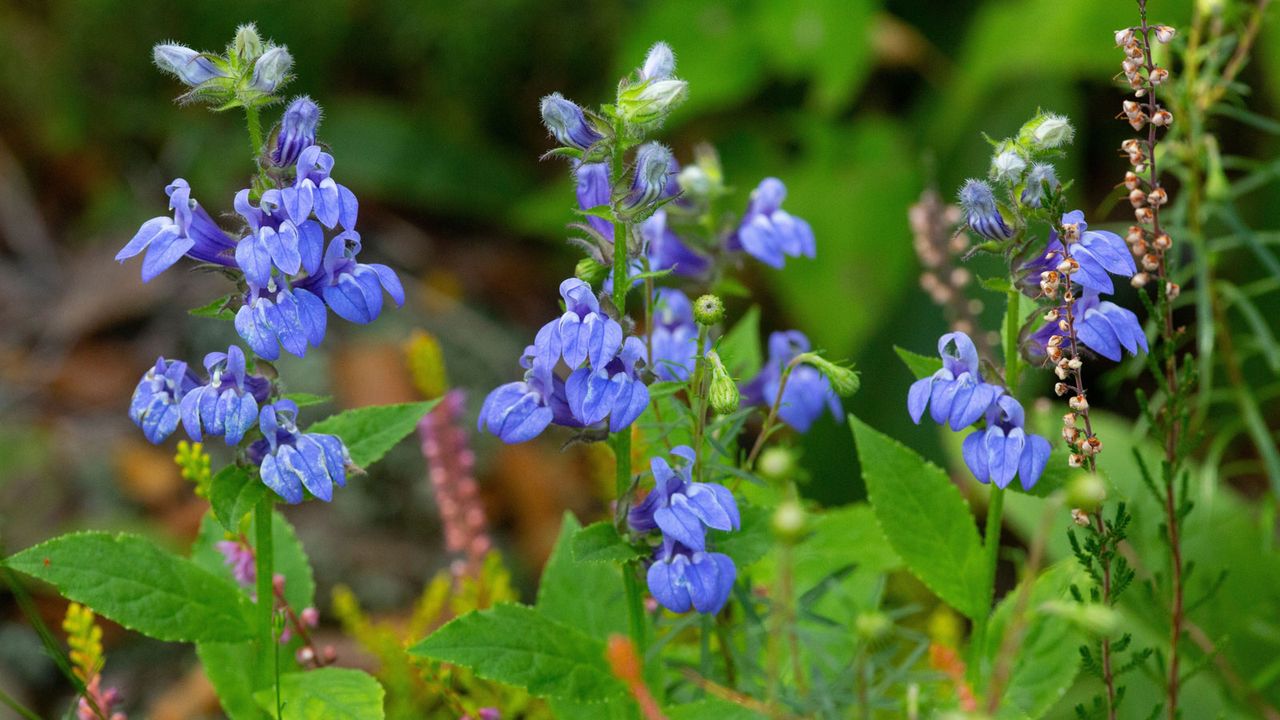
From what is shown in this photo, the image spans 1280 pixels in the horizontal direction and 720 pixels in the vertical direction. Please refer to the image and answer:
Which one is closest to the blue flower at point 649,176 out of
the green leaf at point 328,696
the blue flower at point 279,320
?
the blue flower at point 279,320

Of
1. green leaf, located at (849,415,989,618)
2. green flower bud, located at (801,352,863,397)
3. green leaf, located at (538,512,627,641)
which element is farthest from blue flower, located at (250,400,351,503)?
green leaf, located at (849,415,989,618)

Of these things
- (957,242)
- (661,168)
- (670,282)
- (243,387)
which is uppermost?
(661,168)

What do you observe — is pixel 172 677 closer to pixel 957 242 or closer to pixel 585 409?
pixel 585 409

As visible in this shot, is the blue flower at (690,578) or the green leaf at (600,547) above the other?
the blue flower at (690,578)

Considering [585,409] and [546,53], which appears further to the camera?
[546,53]

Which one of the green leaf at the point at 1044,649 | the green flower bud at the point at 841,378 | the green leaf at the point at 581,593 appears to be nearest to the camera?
the green flower bud at the point at 841,378

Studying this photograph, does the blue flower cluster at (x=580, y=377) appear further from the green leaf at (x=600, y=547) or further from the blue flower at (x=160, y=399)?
the blue flower at (x=160, y=399)

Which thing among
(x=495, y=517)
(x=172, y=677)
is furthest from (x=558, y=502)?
(x=172, y=677)
